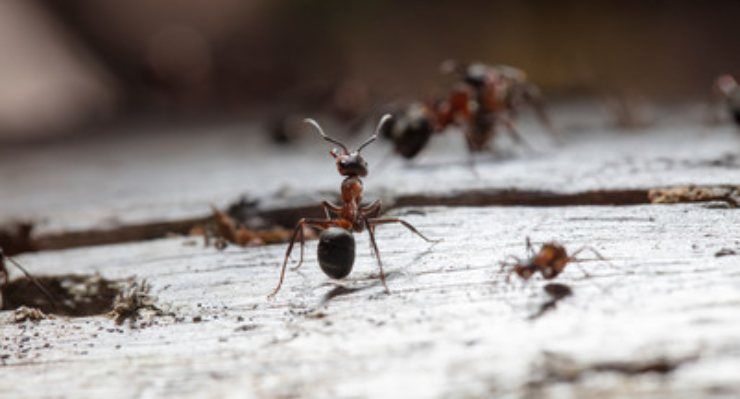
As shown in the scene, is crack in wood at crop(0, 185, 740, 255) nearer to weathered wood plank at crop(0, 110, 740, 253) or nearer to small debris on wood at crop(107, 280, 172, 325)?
weathered wood plank at crop(0, 110, 740, 253)

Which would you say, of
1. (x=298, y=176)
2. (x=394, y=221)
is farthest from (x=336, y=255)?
(x=298, y=176)

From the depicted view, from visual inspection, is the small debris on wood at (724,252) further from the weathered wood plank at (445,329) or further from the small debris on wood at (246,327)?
the small debris on wood at (246,327)

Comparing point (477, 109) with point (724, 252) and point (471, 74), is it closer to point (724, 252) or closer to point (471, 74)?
point (471, 74)

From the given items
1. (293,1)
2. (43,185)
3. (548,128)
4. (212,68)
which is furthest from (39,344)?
(293,1)

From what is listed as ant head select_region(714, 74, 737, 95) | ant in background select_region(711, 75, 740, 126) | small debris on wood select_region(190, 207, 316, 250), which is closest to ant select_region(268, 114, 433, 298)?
small debris on wood select_region(190, 207, 316, 250)

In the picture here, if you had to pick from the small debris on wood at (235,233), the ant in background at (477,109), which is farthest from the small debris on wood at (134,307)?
the ant in background at (477,109)

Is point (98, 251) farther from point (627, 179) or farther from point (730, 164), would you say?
point (730, 164)
